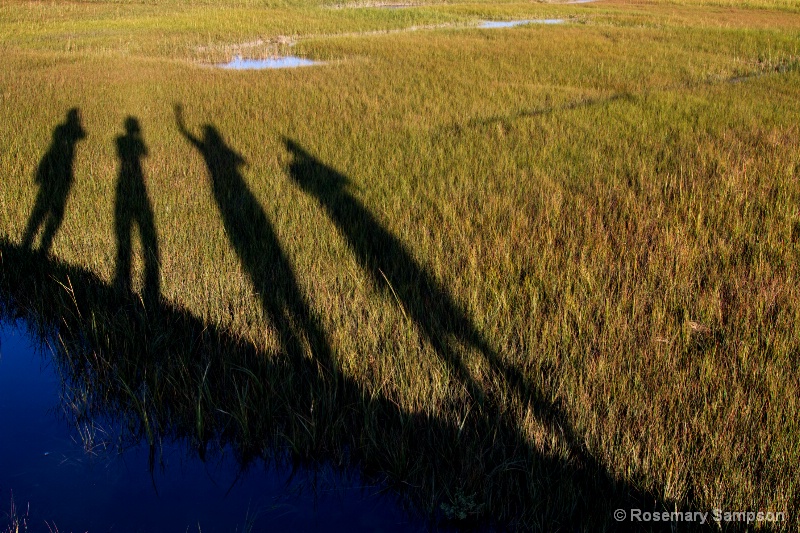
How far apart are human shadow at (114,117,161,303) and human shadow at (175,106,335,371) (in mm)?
496

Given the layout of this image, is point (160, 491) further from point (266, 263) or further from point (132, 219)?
point (132, 219)

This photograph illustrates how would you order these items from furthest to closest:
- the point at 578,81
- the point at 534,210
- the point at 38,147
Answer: the point at 578,81, the point at 38,147, the point at 534,210

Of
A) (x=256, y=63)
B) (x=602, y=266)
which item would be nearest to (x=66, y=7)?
(x=256, y=63)

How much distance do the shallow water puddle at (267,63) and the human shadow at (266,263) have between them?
286 inches

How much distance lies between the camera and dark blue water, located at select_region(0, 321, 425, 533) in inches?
92.0

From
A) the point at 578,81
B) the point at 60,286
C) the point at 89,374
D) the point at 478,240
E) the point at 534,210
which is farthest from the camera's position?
the point at 578,81

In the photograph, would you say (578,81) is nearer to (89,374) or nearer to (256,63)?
(256,63)

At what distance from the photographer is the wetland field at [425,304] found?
2.39 meters

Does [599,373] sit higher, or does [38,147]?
[38,147]

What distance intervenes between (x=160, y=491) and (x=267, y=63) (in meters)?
12.2

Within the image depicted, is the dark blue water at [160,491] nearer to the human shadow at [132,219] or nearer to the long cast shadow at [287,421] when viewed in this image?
the long cast shadow at [287,421]

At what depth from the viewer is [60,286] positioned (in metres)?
3.79

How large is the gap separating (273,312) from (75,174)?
10.3 ft

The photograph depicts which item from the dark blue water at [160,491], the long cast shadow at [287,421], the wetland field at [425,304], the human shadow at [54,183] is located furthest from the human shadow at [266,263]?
the human shadow at [54,183]
